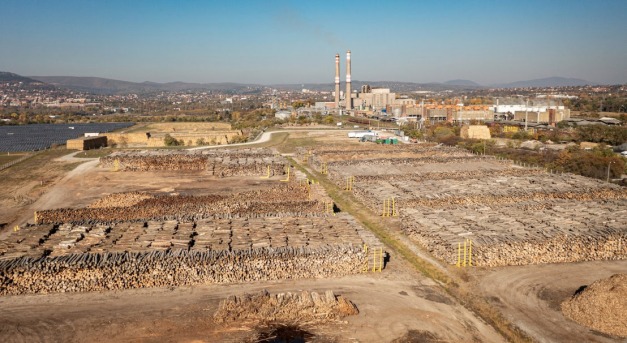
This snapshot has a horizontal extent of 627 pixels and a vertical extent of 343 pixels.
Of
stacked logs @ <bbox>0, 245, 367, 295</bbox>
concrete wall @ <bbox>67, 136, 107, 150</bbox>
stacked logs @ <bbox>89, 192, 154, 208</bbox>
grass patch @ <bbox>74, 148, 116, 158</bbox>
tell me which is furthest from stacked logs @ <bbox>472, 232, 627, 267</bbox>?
concrete wall @ <bbox>67, 136, 107, 150</bbox>

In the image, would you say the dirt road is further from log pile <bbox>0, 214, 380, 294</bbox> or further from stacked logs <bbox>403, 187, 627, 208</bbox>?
stacked logs <bbox>403, 187, 627, 208</bbox>

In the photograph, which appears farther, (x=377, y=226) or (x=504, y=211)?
(x=377, y=226)

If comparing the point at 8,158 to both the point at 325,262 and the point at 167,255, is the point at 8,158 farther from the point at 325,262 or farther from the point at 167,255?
the point at 325,262

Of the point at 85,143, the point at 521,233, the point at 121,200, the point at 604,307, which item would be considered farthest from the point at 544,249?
the point at 85,143

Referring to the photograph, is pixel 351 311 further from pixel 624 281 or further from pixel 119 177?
pixel 119 177

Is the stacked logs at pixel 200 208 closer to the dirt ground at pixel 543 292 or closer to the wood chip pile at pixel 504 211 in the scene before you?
the wood chip pile at pixel 504 211
